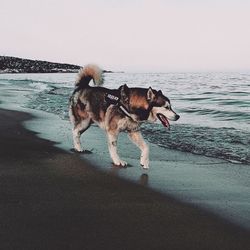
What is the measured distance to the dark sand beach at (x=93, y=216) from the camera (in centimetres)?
321

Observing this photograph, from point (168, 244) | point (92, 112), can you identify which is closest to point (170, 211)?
point (168, 244)

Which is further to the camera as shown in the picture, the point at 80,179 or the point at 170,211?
the point at 80,179

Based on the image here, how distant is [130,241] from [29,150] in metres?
3.93

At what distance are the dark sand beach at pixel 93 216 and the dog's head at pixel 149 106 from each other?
1.16m

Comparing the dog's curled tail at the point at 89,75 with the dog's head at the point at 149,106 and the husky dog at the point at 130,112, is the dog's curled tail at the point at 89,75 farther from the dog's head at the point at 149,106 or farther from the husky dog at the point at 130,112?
the dog's head at the point at 149,106

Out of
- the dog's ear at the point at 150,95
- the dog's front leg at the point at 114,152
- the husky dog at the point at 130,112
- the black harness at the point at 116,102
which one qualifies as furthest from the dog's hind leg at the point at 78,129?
the dog's ear at the point at 150,95

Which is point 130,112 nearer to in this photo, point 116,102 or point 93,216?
point 116,102

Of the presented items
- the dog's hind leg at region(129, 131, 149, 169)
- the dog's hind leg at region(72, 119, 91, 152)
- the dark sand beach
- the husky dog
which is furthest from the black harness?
the dark sand beach

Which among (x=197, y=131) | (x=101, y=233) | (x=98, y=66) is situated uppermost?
(x=98, y=66)

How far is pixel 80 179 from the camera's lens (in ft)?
16.9

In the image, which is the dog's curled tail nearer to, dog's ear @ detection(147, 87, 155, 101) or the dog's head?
the dog's head

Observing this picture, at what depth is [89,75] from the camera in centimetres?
748

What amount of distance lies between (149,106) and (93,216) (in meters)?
2.78

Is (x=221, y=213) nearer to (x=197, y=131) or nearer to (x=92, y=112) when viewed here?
(x=92, y=112)
